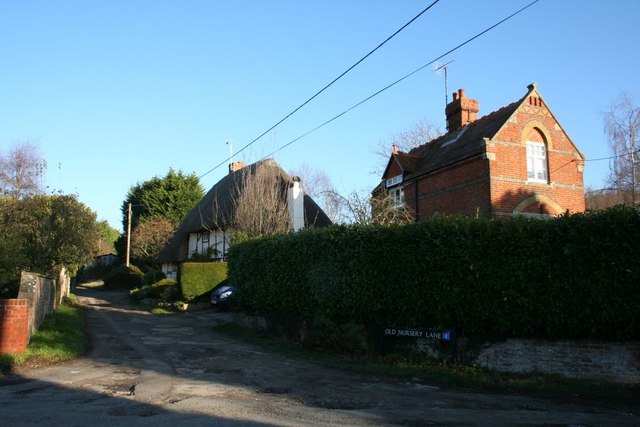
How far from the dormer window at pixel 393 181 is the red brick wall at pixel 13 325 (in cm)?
1904

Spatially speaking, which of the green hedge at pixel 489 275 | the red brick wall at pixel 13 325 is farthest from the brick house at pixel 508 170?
the red brick wall at pixel 13 325

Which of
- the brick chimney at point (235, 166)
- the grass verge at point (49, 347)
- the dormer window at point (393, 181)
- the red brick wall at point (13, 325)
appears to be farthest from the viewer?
the brick chimney at point (235, 166)

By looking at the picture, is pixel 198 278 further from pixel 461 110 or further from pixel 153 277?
pixel 461 110

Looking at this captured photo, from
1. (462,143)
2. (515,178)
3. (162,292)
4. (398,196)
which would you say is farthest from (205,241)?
(515,178)

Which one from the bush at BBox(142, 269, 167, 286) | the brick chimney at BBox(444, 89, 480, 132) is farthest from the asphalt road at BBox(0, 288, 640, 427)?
the bush at BBox(142, 269, 167, 286)

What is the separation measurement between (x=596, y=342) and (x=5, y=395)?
10065 mm

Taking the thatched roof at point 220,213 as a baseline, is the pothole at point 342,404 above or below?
below

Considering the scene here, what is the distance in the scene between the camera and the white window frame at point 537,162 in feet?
73.5

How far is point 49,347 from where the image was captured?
39.4 ft

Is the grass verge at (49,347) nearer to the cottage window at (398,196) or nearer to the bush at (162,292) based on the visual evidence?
the bush at (162,292)

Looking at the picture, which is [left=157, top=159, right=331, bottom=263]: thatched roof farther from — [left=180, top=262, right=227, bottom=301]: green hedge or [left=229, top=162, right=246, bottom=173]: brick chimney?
[left=229, top=162, right=246, bottom=173]: brick chimney

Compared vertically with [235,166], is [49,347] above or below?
below

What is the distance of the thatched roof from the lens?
2923 centimetres

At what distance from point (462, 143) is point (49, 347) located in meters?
18.7
